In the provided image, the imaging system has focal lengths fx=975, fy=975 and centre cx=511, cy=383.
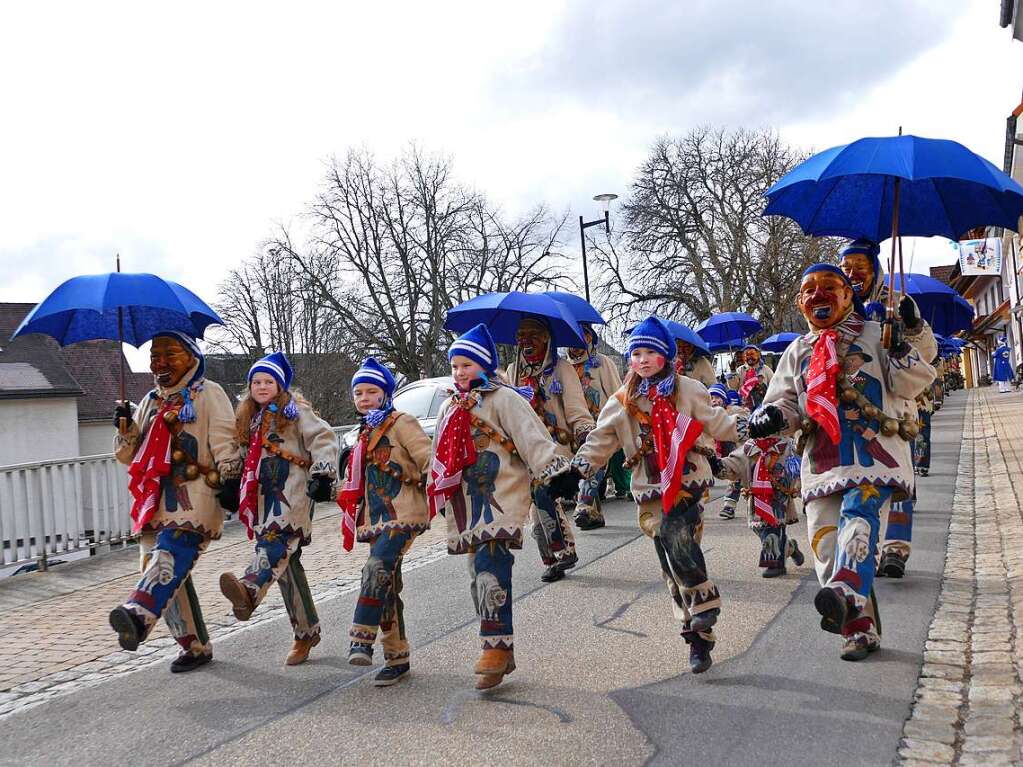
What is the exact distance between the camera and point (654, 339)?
528 centimetres

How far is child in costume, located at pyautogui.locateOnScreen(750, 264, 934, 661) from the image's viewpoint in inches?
182

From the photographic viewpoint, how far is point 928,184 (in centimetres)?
546

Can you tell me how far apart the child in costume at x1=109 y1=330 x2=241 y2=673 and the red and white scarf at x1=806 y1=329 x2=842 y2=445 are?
3.20 meters

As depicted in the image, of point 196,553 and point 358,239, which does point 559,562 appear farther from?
point 358,239

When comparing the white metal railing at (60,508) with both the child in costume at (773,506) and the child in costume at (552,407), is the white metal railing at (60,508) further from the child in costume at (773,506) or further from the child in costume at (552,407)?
the child in costume at (773,506)

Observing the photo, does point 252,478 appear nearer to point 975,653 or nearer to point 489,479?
point 489,479

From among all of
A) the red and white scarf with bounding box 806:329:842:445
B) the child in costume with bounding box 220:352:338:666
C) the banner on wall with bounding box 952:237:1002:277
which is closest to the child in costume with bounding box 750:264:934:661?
the red and white scarf with bounding box 806:329:842:445

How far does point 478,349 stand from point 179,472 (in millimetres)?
1894

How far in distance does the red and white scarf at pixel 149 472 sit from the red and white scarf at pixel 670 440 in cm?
277

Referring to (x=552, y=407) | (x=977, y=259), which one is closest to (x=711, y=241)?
(x=977, y=259)

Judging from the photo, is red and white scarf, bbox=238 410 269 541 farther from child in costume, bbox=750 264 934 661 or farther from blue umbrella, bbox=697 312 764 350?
blue umbrella, bbox=697 312 764 350

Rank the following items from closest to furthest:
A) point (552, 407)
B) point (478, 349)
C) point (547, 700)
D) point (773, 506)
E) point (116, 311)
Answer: point (547, 700)
point (478, 349)
point (116, 311)
point (773, 506)
point (552, 407)

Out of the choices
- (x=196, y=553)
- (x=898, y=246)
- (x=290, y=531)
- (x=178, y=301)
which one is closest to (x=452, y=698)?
(x=290, y=531)

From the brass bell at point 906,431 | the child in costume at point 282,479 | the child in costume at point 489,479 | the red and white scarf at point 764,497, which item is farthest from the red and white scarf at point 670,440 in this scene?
the red and white scarf at point 764,497
